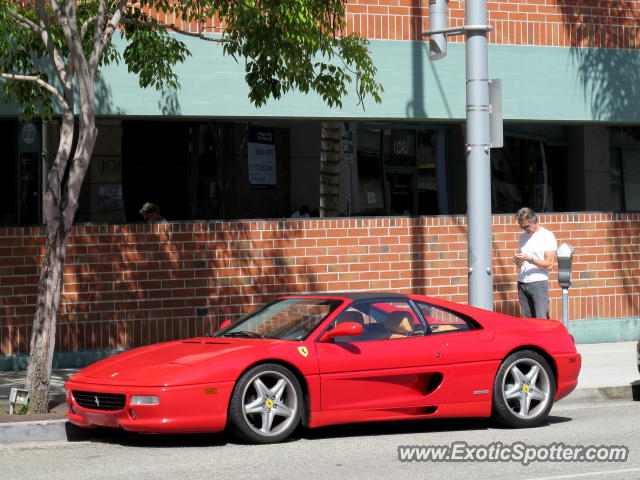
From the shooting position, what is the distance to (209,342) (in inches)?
396

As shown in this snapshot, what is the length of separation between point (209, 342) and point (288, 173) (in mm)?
6165

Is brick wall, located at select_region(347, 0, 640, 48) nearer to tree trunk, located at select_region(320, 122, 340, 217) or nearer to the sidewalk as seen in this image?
tree trunk, located at select_region(320, 122, 340, 217)

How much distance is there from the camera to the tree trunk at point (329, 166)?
16.0m

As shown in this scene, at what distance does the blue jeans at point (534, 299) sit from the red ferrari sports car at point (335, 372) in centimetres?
326

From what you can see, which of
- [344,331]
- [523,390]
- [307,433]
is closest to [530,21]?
[523,390]

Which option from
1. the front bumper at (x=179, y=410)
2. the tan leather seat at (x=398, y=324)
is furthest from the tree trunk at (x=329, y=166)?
the front bumper at (x=179, y=410)

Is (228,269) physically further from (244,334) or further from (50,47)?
(244,334)

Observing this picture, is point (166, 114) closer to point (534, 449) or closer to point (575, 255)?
point (575, 255)

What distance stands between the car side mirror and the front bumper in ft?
3.29

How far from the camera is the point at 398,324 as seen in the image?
10117 mm

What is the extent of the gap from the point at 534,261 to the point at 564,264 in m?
0.39

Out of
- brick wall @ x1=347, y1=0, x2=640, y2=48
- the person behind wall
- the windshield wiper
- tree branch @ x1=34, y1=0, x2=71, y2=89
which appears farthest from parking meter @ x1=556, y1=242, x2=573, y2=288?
tree branch @ x1=34, y1=0, x2=71, y2=89

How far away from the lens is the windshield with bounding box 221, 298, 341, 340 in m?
9.91

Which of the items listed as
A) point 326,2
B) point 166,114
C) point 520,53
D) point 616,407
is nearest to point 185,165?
point 166,114
